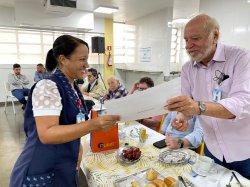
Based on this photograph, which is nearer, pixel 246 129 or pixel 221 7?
pixel 246 129

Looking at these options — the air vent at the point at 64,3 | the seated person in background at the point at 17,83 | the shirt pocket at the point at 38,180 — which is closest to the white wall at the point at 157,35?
the air vent at the point at 64,3

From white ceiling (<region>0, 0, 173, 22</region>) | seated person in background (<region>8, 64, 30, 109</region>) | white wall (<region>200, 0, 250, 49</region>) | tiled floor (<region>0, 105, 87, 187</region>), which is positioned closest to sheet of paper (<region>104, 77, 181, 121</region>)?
tiled floor (<region>0, 105, 87, 187</region>)

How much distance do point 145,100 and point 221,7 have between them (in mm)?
3844

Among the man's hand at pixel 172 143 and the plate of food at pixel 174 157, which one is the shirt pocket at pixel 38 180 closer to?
the plate of food at pixel 174 157

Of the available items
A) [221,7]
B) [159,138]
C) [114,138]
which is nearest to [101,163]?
[114,138]

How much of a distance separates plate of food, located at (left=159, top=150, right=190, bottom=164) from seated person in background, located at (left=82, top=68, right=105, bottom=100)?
2.90 meters

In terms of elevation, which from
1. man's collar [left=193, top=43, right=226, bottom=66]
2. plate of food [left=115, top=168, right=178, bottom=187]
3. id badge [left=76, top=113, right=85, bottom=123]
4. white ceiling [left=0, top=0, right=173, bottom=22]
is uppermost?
white ceiling [left=0, top=0, right=173, bottom=22]

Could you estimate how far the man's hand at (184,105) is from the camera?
34.1 inches

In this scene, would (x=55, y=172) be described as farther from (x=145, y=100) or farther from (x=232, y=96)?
→ (x=232, y=96)

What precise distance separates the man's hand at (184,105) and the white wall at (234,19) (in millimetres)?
3171

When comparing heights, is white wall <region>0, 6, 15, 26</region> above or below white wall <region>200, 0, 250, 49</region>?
above

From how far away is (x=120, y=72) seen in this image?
26.5 feet

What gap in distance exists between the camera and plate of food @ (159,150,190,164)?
127cm

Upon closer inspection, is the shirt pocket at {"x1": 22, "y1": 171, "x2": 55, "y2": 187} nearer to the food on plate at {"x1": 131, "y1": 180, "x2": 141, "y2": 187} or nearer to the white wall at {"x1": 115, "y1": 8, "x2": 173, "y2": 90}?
the food on plate at {"x1": 131, "y1": 180, "x2": 141, "y2": 187}
